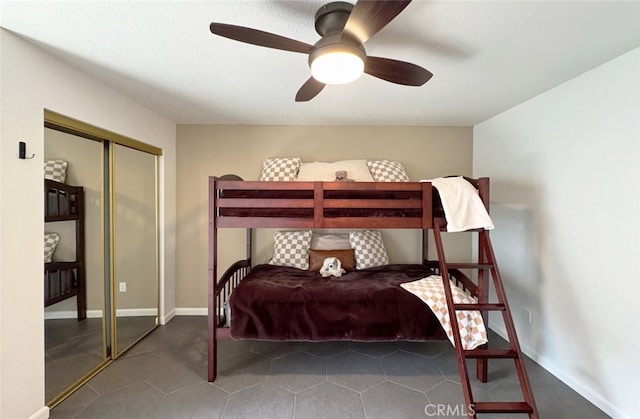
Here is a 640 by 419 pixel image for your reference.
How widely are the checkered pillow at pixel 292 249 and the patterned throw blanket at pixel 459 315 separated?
128 centimetres

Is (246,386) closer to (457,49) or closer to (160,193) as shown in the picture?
(160,193)

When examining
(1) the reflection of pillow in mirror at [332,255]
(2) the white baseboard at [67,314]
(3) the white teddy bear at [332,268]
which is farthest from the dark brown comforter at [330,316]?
(2) the white baseboard at [67,314]

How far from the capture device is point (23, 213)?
166cm

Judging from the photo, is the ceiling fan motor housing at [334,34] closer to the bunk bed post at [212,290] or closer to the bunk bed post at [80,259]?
the bunk bed post at [212,290]

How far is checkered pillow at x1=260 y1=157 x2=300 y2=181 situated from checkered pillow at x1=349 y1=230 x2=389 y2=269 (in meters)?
1.01

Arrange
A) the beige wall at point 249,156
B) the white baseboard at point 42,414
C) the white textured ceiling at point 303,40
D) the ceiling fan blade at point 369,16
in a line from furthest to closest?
1. the beige wall at point 249,156
2. the white baseboard at point 42,414
3. the white textured ceiling at point 303,40
4. the ceiling fan blade at point 369,16

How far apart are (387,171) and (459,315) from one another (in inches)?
67.6

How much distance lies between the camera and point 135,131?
269 cm

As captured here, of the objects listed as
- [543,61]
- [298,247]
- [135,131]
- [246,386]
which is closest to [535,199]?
[543,61]

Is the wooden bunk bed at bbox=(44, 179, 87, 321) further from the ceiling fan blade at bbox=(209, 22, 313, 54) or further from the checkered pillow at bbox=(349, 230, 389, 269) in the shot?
the checkered pillow at bbox=(349, 230, 389, 269)

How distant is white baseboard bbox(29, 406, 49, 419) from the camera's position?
1.73 m

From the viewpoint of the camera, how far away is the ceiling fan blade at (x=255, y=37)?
4.01 ft

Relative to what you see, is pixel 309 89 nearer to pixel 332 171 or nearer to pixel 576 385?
pixel 332 171

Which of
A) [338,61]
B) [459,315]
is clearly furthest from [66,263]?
[459,315]
